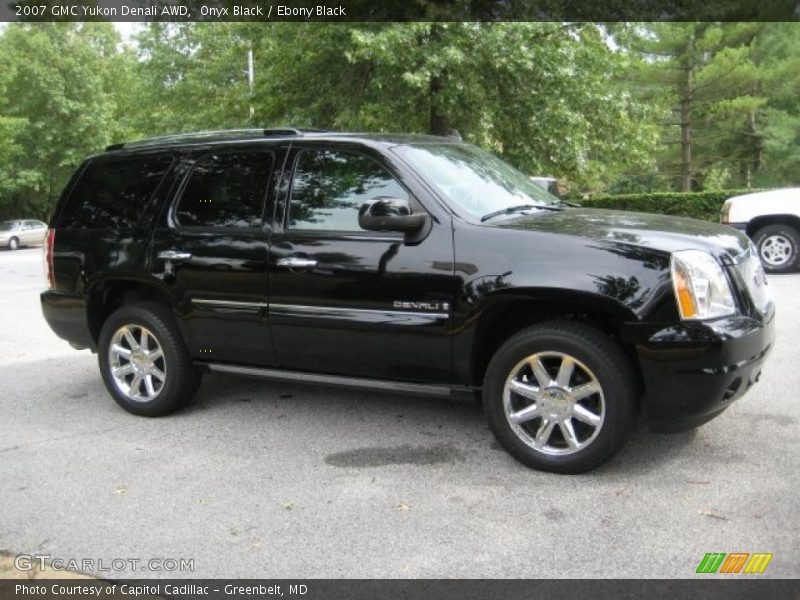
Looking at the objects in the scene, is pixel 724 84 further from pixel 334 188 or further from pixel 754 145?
pixel 334 188

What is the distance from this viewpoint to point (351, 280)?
14.1 ft

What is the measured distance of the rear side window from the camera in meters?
5.20

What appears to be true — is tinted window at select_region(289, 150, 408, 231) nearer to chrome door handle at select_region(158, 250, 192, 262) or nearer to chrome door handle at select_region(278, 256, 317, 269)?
chrome door handle at select_region(278, 256, 317, 269)

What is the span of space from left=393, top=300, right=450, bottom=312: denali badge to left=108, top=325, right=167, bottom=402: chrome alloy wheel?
184 cm

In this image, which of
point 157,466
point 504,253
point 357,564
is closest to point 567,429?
point 504,253

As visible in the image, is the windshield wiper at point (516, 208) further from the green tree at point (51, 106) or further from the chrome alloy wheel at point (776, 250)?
the green tree at point (51, 106)

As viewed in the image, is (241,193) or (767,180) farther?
(767,180)

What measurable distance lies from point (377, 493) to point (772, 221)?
30.3 feet

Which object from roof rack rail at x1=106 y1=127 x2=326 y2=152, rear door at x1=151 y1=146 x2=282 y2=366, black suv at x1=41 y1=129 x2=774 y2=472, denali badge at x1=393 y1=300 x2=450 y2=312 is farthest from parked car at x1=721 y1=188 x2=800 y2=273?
rear door at x1=151 y1=146 x2=282 y2=366
